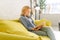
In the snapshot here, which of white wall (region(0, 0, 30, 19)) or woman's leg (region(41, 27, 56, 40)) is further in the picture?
white wall (region(0, 0, 30, 19))

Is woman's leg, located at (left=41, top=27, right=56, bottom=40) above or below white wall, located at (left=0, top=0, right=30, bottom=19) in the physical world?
below

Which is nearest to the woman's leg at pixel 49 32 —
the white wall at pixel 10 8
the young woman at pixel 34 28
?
the young woman at pixel 34 28

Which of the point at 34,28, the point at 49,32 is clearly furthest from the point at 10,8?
the point at 49,32

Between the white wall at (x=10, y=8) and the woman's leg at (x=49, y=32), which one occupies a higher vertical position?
the white wall at (x=10, y=8)

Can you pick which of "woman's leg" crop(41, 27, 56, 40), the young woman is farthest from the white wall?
"woman's leg" crop(41, 27, 56, 40)

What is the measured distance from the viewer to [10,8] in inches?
132

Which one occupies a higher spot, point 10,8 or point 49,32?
point 10,8

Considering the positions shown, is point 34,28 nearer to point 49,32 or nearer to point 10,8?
point 49,32

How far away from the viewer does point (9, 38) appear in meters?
1.66

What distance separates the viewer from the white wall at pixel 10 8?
121 inches

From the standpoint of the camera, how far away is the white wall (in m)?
3.07

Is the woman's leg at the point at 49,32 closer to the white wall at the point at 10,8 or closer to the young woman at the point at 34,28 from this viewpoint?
the young woman at the point at 34,28

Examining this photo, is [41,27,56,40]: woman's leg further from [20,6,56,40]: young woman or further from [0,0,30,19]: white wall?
[0,0,30,19]: white wall

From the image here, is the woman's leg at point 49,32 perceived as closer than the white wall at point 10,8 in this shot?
Yes
